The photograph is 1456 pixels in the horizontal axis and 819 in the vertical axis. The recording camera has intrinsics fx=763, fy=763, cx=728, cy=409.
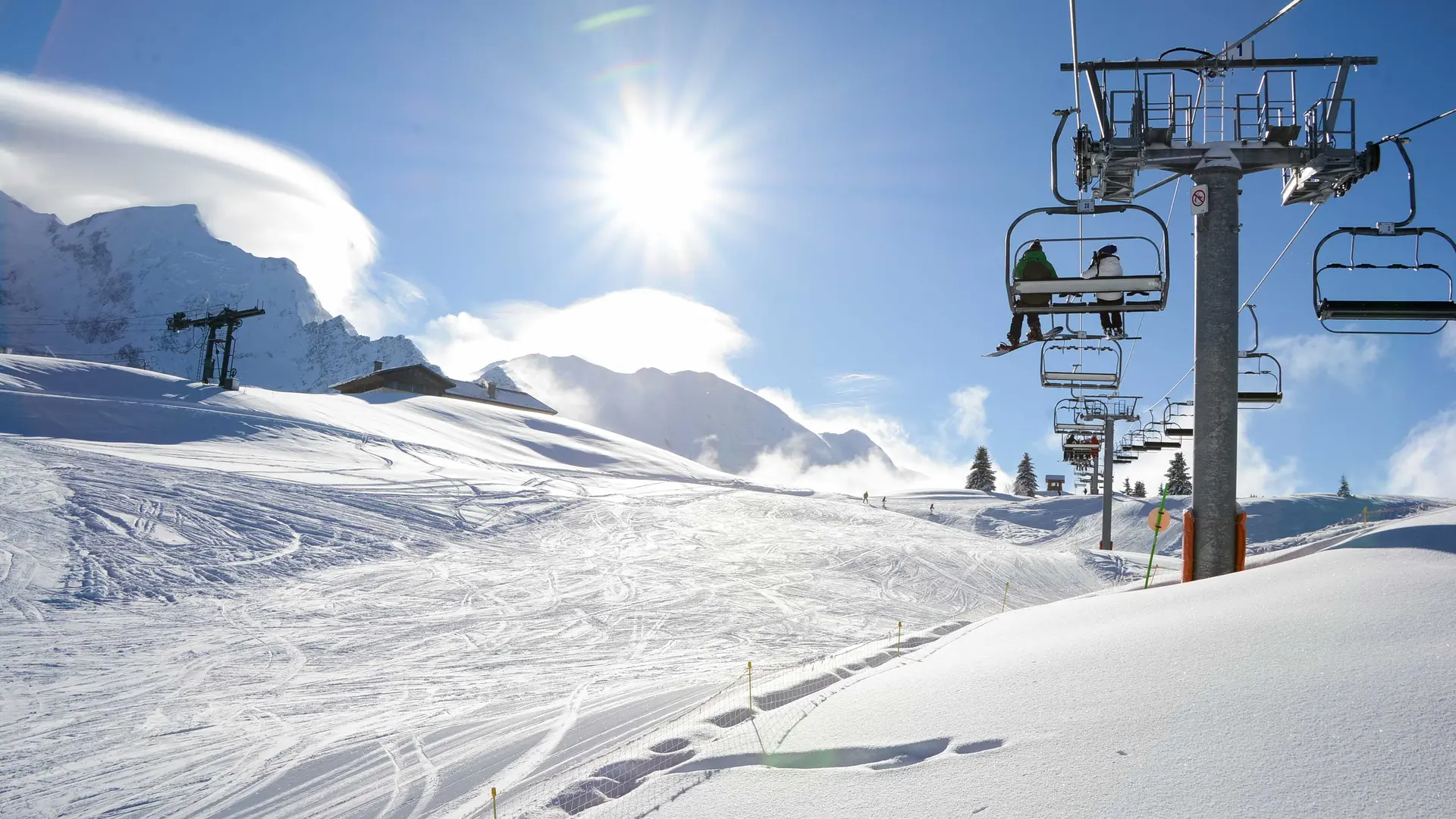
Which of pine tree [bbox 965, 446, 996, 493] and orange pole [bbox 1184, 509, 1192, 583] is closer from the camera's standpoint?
orange pole [bbox 1184, 509, 1192, 583]

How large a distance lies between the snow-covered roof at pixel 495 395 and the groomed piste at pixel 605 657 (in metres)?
39.9

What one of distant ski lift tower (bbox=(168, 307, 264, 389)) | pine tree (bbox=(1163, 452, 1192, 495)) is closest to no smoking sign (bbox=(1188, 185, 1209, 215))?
distant ski lift tower (bbox=(168, 307, 264, 389))

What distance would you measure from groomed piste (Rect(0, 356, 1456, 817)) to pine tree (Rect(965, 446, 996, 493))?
43864 millimetres

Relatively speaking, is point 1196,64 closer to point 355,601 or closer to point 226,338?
point 355,601


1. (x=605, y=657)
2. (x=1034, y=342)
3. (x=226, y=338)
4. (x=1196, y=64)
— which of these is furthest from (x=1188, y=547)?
(x=226, y=338)

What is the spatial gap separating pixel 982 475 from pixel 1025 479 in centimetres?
513

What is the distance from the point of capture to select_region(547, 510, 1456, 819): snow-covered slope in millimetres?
3033

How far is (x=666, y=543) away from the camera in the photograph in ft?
68.3

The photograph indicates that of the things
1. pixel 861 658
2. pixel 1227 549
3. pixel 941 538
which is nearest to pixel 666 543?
pixel 941 538

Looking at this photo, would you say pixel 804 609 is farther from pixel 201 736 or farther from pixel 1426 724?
pixel 1426 724

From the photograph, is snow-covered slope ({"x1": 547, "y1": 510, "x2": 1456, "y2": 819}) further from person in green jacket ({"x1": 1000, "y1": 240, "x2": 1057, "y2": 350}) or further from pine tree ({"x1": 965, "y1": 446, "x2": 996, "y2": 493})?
pine tree ({"x1": 965, "y1": 446, "x2": 996, "y2": 493})

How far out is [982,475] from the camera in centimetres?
6725

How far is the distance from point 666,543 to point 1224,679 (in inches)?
Answer: 689

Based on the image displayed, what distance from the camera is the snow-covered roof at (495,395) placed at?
6431cm
